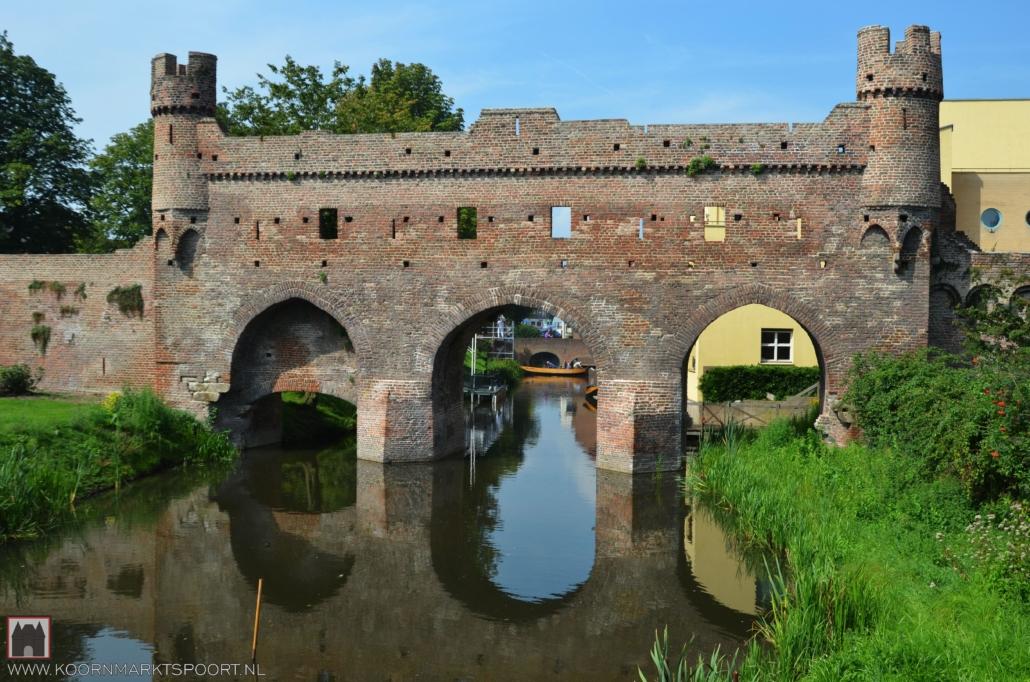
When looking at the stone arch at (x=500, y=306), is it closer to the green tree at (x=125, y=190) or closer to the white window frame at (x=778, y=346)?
the white window frame at (x=778, y=346)

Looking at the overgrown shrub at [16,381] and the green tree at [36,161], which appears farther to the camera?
the green tree at [36,161]

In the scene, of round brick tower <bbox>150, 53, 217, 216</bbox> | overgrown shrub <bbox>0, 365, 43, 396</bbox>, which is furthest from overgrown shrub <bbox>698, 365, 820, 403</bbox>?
overgrown shrub <bbox>0, 365, 43, 396</bbox>

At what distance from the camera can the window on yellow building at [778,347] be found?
3014cm

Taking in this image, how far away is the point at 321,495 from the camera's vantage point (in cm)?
1970

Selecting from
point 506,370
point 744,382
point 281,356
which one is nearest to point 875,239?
point 744,382

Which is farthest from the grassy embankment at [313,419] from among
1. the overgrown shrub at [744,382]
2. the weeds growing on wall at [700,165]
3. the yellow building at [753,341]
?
the weeds growing on wall at [700,165]

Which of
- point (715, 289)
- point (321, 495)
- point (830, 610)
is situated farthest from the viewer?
point (715, 289)

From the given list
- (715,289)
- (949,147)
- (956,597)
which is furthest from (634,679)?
(949,147)

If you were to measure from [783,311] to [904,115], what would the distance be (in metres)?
5.11

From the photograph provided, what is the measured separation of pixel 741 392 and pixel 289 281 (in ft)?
49.6

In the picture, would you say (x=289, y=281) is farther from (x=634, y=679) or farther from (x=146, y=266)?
(x=634, y=679)

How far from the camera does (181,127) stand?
2320 centimetres

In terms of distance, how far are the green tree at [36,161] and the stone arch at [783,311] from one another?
2468cm

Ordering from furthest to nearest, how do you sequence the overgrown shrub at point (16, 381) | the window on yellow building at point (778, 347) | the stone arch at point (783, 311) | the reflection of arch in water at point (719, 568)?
the window on yellow building at point (778, 347) < the overgrown shrub at point (16, 381) < the stone arch at point (783, 311) < the reflection of arch in water at point (719, 568)
